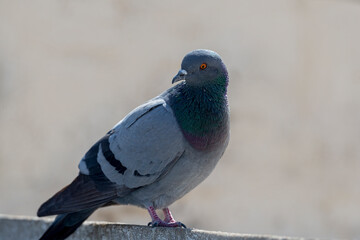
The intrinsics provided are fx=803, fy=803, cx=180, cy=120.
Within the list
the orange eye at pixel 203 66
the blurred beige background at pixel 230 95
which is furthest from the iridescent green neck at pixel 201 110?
the blurred beige background at pixel 230 95

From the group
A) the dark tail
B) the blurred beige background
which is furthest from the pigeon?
the blurred beige background

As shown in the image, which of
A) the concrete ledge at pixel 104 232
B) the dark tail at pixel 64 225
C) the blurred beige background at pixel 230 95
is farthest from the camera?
the blurred beige background at pixel 230 95

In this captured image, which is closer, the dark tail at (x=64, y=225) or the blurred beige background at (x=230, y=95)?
the dark tail at (x=64, y=225)

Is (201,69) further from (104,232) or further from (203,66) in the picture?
(104,232)

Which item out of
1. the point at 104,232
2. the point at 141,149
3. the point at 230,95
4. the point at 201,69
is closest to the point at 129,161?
the point at 141,149

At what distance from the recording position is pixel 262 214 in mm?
7258

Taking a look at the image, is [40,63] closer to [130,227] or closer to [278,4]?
[278,4]

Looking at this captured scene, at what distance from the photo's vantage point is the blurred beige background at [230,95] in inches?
274

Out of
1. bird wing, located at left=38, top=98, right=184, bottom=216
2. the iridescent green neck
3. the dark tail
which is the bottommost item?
the dark tail

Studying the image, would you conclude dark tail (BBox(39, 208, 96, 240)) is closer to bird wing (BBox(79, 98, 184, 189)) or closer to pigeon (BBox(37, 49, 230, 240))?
pigeon (BBox(37, 49, 230, 240))

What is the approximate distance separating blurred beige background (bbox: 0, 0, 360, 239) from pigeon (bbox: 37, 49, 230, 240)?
8.83 ft

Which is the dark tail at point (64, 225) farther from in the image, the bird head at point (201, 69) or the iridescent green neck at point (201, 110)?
the bird head at point (201, 69)

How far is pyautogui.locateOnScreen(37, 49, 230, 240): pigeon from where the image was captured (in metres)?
4.24

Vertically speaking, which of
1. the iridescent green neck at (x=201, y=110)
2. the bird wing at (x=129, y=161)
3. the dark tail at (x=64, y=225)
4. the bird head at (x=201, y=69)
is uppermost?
the bird head at (x=201, y=69)
